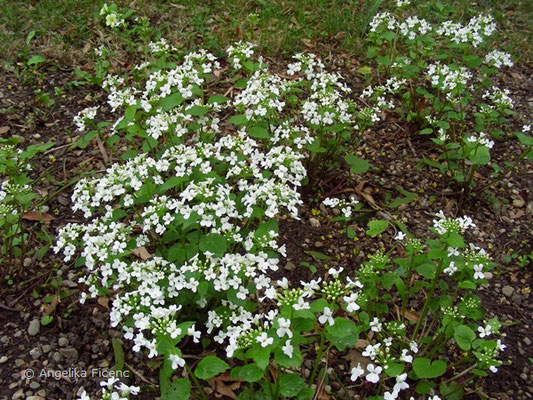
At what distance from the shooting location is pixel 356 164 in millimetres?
3828

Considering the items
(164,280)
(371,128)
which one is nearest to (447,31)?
(371,128)

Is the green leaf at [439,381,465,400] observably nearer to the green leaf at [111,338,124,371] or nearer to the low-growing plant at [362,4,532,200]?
the low-growing plant at [362,4,532,200]

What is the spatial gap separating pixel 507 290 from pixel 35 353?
2.93 metres

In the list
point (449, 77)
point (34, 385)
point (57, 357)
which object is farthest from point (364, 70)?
point (34, 385)

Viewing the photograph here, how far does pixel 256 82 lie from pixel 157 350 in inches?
67.3

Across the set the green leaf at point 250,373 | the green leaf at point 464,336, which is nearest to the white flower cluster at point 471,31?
the green leaf at point 464,336

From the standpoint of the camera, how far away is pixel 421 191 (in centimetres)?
412

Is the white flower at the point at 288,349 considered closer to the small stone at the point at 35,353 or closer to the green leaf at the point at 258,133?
the green leaf at the point at 258,133

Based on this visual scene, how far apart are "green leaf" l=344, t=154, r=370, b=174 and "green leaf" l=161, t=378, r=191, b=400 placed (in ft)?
6.78

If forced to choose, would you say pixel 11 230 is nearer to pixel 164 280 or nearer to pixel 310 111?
pixel 164 280

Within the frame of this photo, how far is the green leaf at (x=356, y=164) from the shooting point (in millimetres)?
3795

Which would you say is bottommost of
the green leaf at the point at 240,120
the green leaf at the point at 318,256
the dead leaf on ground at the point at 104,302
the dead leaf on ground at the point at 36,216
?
the dead leaf on ground at the point at 36,216

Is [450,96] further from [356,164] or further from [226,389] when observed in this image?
[226,389]

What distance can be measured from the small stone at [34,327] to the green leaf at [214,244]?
1270 millimetres
